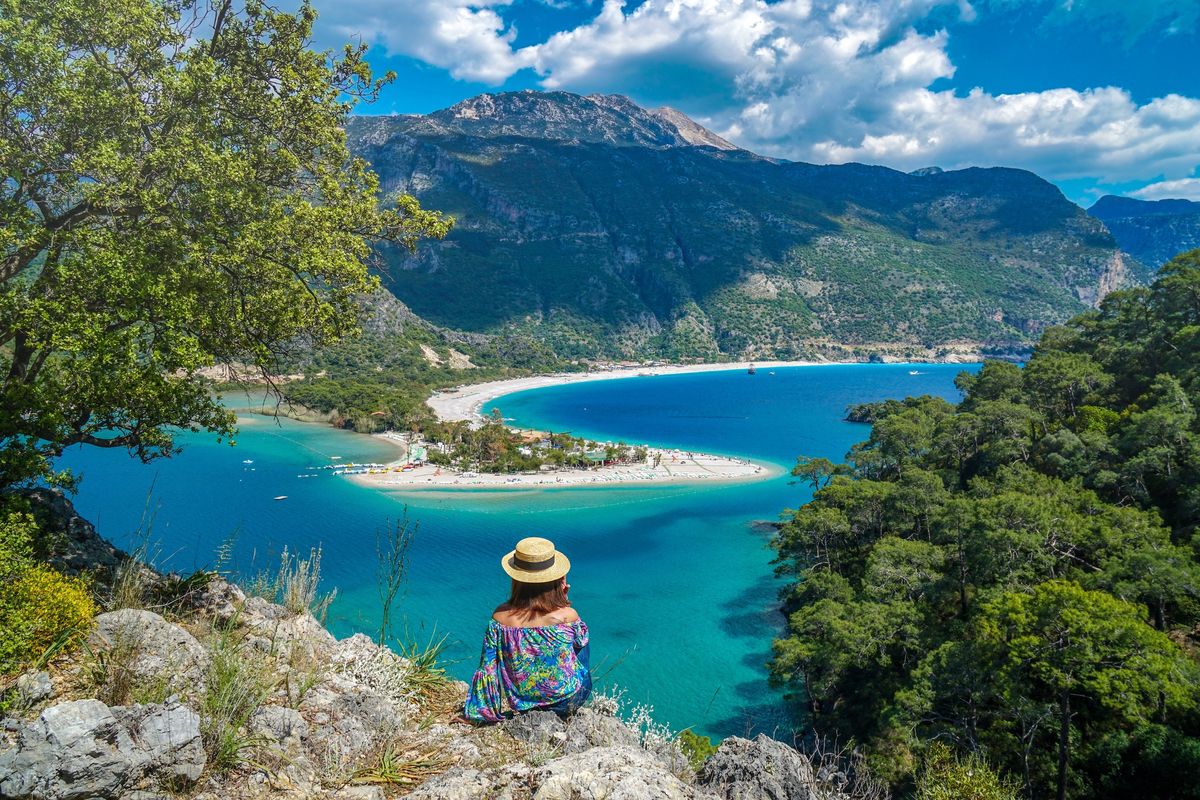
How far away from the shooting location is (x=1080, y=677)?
42.4ft

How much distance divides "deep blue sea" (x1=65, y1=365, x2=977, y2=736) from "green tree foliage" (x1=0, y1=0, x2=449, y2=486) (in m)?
1.26

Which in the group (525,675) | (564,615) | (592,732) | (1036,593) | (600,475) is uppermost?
(564,615)

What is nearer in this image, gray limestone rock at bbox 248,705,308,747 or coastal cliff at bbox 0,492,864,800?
coastal cliff at bbox 0,492,864,800

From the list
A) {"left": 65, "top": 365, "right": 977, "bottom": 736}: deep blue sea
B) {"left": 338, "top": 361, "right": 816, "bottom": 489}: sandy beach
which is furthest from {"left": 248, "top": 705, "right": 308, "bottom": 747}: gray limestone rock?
{"left": 338, "top": 361, "right": 816, "bottom": 489}: sandy beach

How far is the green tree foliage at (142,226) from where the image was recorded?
5062 millimetres

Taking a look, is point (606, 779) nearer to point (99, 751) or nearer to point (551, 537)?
point (99, 751)

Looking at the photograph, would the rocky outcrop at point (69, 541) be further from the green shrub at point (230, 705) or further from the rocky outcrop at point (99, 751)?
the rocky outcrop at point (99, 751)

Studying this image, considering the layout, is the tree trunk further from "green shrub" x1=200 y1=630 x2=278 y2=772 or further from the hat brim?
"green shrub" x1=200 y1=630 x2=278 y2=772

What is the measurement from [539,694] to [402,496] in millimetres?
48411

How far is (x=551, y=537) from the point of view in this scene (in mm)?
41406

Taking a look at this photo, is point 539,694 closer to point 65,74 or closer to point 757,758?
point 757,758

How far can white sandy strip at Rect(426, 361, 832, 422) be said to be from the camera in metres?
96.0

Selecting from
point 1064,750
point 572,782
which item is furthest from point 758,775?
point 1064,750

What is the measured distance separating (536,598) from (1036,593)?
15427 mm
